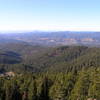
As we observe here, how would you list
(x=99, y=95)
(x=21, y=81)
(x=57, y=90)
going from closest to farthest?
(x=99, y=95) < (x=57, y=90) < (x=21, y=81)

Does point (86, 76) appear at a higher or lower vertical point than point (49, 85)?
higher

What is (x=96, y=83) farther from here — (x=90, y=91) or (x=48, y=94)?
(x=48, y=94)

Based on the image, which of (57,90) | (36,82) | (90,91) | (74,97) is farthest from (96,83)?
(36,82)

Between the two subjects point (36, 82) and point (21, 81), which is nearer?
point (36, 82)

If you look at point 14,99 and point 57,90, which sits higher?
point 57,90

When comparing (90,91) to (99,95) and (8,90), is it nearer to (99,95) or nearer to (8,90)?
(99,95)

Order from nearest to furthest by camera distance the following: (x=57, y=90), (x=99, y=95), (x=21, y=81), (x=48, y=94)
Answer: (x=99, y=95), (x=57, y=90), (x=48, y=94), (x=21, y=81)

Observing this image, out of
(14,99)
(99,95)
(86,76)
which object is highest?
(86,76)

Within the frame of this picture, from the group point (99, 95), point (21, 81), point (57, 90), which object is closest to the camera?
point (99, 95)

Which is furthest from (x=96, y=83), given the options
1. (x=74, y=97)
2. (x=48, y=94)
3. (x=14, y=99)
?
(x=14, y=99)
